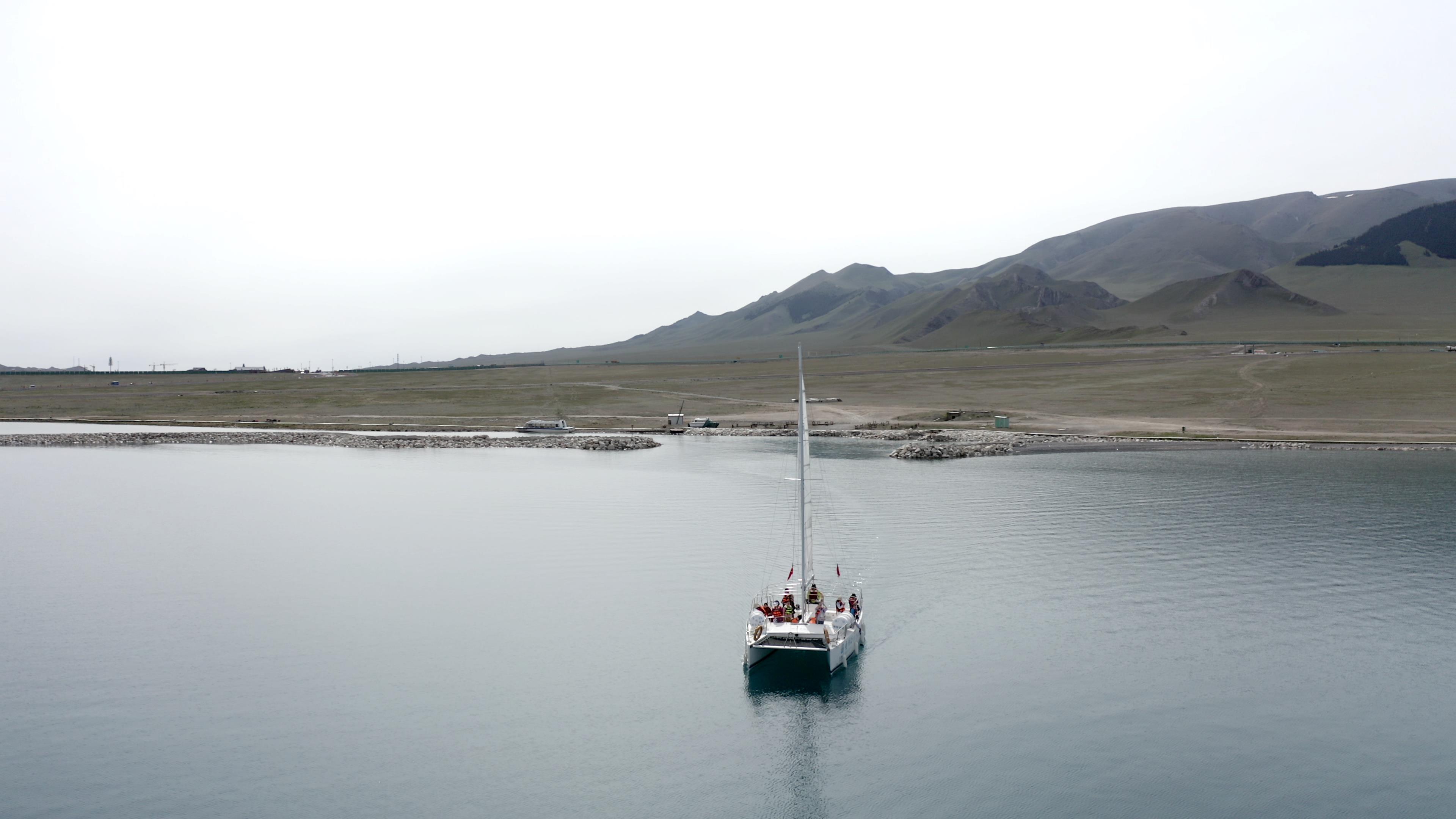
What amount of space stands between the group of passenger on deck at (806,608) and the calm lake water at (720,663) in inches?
81.4

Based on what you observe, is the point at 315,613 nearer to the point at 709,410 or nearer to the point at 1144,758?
the point at 1144,758

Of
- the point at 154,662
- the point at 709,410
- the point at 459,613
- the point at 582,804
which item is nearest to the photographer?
the point at 582,804

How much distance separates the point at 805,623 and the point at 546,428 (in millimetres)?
103221

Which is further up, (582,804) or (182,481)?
(182,481)

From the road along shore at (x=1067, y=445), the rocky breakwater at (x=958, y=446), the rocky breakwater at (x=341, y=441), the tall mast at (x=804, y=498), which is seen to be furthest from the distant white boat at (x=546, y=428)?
the tall mast at (x=804, y=498)

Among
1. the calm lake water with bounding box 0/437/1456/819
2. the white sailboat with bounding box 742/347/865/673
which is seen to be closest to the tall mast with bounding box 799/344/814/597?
the white sailboat with bounding box 742/347/865/673

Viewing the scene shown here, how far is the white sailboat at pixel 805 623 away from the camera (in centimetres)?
3906

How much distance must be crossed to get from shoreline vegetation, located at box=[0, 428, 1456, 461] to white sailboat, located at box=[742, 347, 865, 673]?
199 feet

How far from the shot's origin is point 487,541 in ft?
212

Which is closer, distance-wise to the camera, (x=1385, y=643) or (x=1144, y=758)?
(x=1144, y=758)

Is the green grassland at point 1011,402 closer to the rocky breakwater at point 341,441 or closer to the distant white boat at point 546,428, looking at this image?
the distant white boat at point 546,428

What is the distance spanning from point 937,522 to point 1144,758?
3534 cm

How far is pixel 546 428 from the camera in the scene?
139250mm

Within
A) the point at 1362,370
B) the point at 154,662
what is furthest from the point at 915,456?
the point at 1362,370
